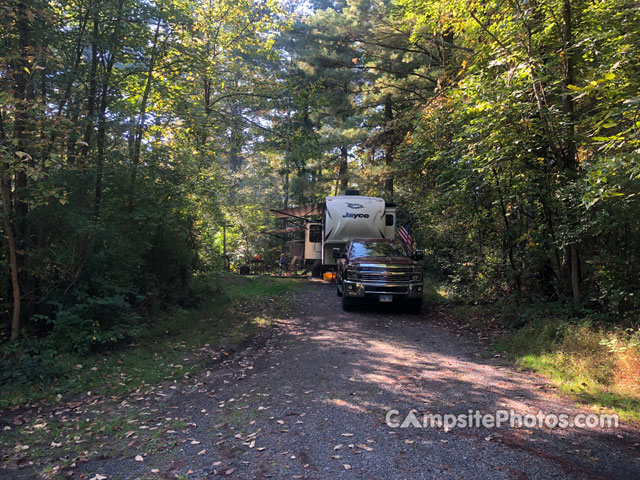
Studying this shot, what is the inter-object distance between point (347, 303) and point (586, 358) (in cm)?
621

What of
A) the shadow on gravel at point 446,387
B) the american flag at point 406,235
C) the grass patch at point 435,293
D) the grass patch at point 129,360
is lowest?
the grass patch at point 129,360

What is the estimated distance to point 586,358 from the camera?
6.07 m

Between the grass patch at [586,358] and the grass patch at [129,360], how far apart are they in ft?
18.4

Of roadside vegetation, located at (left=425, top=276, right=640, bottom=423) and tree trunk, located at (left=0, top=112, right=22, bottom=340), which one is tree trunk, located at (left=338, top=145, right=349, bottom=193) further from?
tree trunk, located at (left=0, top=112, right=22, bottom=340)

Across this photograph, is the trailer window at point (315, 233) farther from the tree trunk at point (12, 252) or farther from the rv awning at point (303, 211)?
the tree trunk at point (12, 252)

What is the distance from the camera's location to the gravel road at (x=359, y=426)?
3.59 metres

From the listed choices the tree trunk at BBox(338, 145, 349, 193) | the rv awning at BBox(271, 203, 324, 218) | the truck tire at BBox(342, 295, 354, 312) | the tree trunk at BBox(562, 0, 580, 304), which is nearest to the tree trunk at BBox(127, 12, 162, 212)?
the truck tire at BBox(342, 295, 354, 312)

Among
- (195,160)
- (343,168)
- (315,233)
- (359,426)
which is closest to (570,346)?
(359,426)

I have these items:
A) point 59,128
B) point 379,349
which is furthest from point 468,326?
point 59,128

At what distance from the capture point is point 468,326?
384 inches

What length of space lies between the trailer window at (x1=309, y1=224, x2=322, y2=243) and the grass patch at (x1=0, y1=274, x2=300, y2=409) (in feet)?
24.6

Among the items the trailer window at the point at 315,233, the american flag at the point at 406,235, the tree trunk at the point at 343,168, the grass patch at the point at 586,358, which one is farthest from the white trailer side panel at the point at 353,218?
the tree trunk at the point at 343,168

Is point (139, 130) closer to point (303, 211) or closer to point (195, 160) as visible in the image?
point (195, 160)

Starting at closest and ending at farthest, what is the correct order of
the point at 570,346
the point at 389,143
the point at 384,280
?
the point at 570,346 < the point at 384,280 < the point at 389,143
